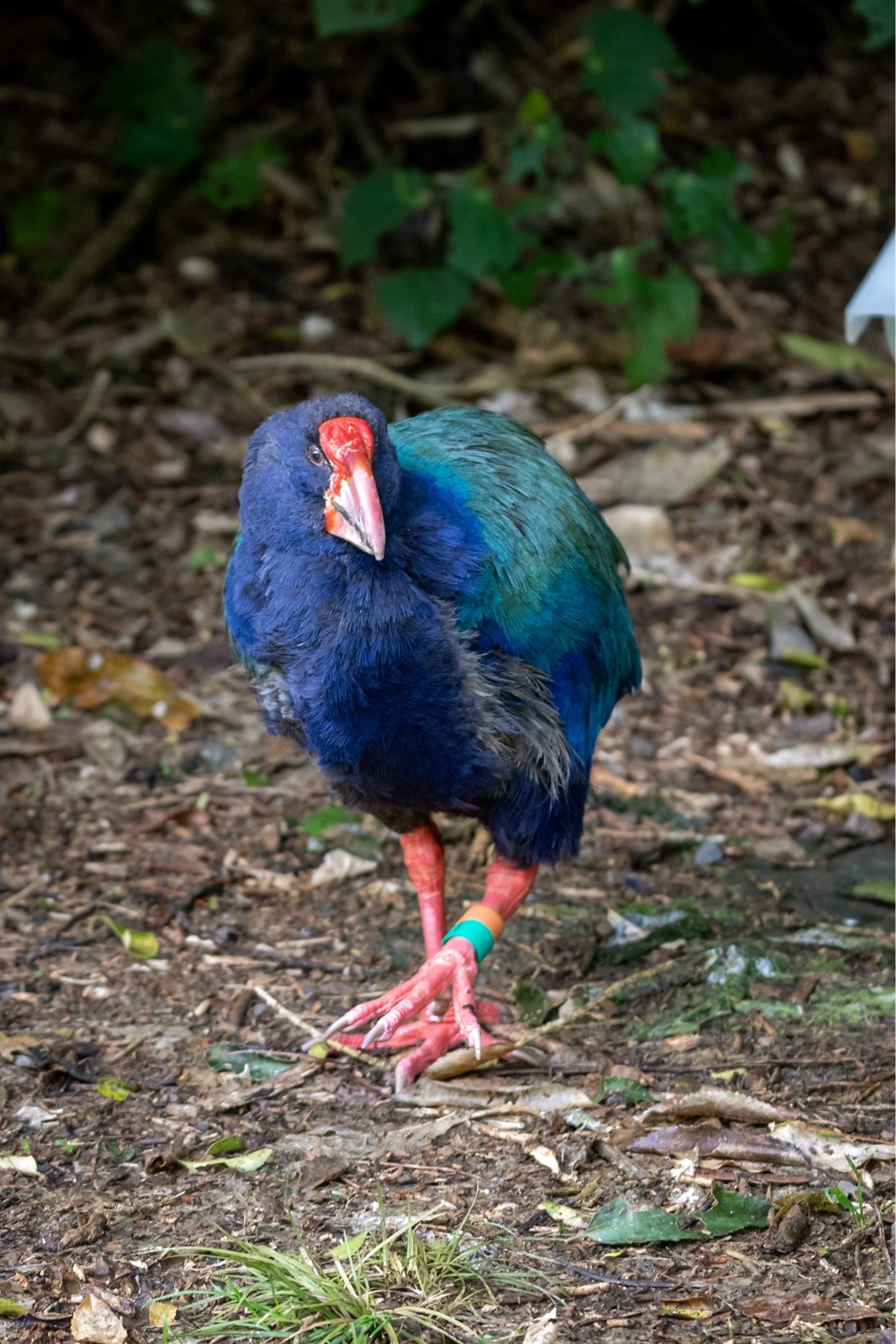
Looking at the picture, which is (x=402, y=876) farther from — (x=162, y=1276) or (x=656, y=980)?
(x=162, y=1276)

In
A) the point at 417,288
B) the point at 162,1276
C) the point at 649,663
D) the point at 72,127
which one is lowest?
the point at 649,663

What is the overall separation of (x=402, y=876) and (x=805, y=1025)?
1.24 metres

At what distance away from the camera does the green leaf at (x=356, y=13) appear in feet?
19.9

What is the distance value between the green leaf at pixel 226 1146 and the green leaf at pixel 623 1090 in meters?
0.75

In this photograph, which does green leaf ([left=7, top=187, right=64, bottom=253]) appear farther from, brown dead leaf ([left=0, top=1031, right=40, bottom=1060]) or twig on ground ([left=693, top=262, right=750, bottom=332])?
brown dead leaf ([left=0, top=1031, right=40, bottom=1060])

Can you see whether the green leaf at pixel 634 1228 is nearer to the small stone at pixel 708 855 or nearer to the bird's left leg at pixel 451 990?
the bird's left leg at pixel 451 990

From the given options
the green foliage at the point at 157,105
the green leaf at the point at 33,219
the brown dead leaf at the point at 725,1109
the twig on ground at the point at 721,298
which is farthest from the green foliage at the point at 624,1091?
the green leaf at the point at 33,219

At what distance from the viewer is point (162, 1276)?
2721mm

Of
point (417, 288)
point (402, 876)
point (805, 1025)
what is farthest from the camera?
point (417, 288)

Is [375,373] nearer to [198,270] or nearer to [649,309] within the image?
[649,309]

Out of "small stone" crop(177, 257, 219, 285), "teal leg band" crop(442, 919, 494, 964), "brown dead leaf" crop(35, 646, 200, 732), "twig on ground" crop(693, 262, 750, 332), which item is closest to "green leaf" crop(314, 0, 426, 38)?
"small stone" crop(177, 257, 219, 285)

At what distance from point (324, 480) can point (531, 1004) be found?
1.37 meters

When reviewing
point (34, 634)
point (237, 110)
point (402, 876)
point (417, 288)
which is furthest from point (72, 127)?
point (402, 876)

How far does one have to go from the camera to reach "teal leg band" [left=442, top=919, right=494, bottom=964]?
11.8ft
